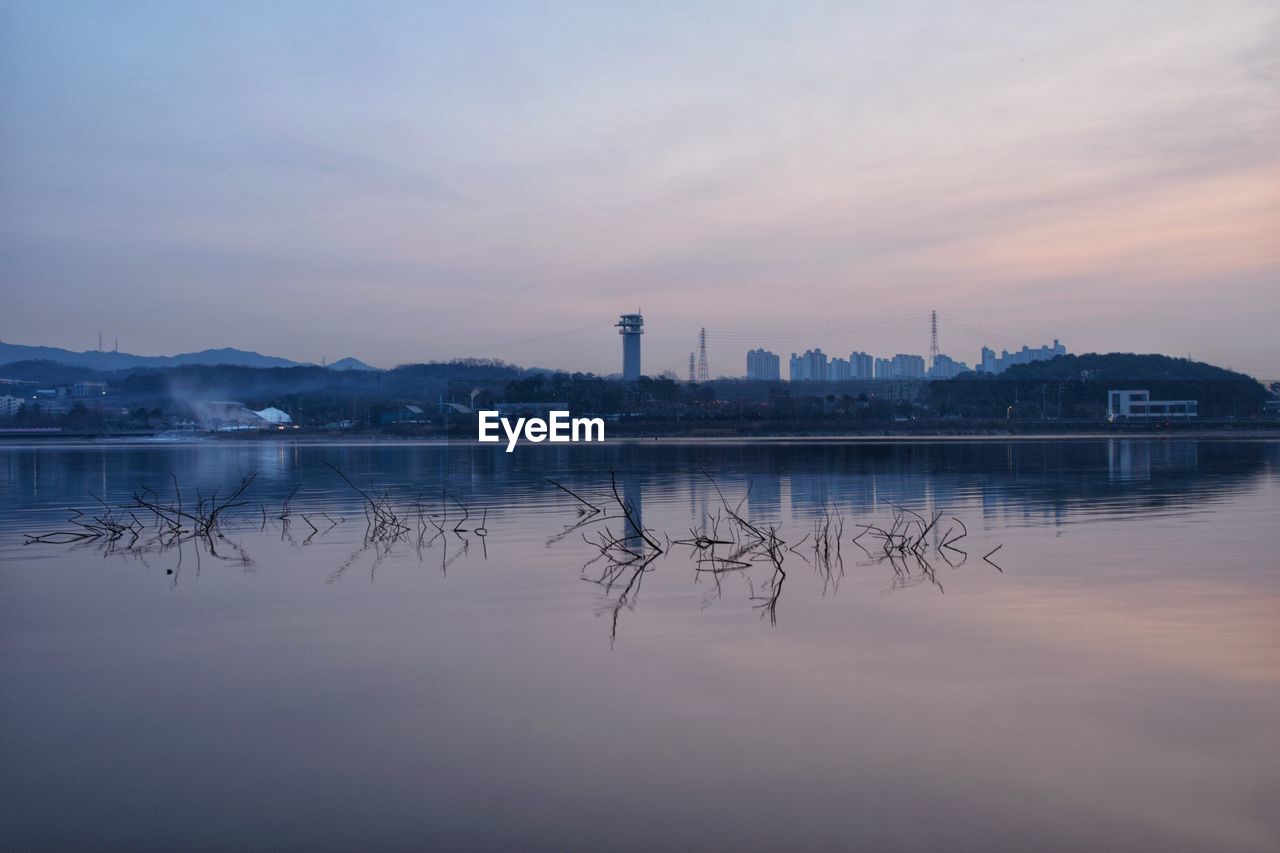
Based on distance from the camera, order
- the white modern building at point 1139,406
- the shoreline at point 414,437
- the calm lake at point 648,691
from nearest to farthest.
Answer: the calm lake at point 648,691, the shoreline at point 414,437, the white modern building at point 1139,406

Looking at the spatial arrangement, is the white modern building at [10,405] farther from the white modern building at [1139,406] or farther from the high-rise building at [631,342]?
the white modern building at [1139,406]

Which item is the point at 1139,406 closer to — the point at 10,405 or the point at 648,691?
the point at 648,691

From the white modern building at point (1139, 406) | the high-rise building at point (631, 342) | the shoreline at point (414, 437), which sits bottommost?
the shoreline at point (414, 437)

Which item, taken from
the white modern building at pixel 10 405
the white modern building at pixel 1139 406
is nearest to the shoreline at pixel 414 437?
the white modern building at pixel 1139 406

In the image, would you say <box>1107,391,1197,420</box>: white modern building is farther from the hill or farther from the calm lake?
the calm lake

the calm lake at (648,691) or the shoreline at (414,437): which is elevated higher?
the shoreline at (414,437)

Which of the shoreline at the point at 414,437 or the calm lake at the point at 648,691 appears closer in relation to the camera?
the calm lake at the point at 648,691

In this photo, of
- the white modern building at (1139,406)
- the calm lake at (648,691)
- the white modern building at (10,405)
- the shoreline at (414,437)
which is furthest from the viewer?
the white modern building at (10,405)
